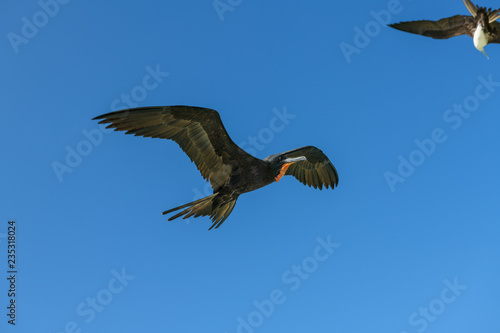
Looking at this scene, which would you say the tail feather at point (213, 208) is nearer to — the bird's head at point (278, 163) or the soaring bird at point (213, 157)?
the soaring bird at point (213, 157)

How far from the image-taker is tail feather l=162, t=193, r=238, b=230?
27.0ft

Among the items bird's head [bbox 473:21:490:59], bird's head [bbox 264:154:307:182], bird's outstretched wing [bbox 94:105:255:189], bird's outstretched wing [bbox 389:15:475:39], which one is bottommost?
bird's head [bbox 473:21:490:59]

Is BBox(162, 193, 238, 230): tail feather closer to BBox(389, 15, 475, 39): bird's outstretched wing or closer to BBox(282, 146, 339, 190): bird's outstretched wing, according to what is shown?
BBox(282, 146, 339, 190): bird's outstretched wing

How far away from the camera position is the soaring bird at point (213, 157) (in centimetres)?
844

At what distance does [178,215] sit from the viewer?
26.6ft

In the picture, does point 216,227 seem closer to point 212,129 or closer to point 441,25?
point 212,129

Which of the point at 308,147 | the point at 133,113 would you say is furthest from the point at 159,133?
the point at 308,147

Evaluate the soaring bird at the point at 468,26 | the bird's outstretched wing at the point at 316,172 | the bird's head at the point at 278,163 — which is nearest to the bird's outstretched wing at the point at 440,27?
the soaring bird at the point at 468,26

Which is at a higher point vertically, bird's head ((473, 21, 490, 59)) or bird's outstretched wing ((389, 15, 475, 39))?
bird's outstretched wing ((389, 15, 475, 39))

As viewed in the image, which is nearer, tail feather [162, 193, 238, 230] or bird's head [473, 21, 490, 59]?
tail feather [162, 193, 238, 230]

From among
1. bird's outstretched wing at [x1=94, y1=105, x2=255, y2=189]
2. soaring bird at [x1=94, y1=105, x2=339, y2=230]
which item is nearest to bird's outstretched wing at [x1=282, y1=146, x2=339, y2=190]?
soaring bird at [x1=94, y1=105, x2=339, y2=230]

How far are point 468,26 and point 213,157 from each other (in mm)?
5956

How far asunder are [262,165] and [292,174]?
2083mm

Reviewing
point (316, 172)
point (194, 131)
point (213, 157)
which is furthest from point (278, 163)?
point (316, 172)
